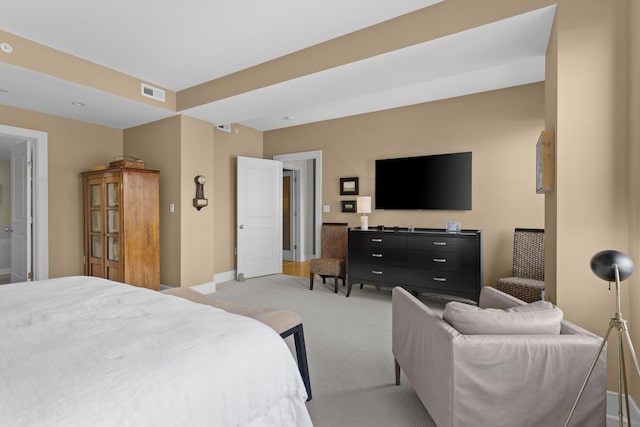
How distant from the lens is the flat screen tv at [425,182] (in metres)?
4.20

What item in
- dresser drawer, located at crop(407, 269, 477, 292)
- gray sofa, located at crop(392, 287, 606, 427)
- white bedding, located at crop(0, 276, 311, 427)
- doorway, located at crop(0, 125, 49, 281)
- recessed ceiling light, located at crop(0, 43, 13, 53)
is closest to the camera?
white bedding, located at crop(0, 276, 311, 427)

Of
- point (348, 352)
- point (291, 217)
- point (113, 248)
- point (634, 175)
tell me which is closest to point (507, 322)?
point (634, 175)

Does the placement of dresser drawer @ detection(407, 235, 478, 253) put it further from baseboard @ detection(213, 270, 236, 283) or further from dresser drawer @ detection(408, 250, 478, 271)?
baseboard @ detection(213, 270, 236, 283)

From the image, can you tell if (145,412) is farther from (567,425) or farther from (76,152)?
(76,152)

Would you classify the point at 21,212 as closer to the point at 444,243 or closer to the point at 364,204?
the point at 364,204

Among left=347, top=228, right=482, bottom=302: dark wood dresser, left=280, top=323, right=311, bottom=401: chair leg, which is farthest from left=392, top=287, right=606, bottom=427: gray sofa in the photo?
left=347, top=228, right=482, bottom=302: dark wood dresser

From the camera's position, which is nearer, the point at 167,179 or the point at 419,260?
the point at 419,260

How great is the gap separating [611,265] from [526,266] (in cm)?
269

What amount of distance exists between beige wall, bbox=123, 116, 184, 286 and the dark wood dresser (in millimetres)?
2348

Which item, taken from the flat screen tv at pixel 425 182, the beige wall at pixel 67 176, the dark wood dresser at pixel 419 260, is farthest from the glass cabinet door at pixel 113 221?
the flat screen tv at pixel 425 182

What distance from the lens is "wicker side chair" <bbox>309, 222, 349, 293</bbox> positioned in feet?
15.1

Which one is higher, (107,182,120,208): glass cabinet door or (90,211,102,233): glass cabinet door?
(107,182,120,208): glass cabinet door

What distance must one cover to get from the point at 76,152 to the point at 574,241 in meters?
5.64

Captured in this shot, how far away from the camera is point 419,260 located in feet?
12.6
